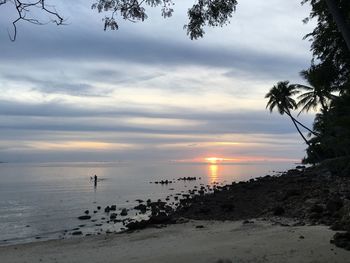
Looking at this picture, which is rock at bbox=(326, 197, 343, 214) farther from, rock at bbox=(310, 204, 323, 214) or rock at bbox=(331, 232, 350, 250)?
rock at bbox=(331, 232, 350, 250)

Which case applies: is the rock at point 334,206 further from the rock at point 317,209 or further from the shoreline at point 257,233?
the rock at point 317,209

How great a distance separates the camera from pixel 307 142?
193 feet

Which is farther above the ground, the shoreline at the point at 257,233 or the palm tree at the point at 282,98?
the palm tree at the point at 282,98

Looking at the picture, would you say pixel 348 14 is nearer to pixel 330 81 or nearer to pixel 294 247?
pixel 330 81

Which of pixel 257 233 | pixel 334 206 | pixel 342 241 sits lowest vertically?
→ pixel 257 233

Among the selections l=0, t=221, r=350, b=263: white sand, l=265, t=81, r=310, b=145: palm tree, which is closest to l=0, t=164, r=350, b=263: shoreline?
l=0, t=221, r=350, b=263: white sand

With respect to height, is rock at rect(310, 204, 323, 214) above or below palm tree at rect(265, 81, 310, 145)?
below

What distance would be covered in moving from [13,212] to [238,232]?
100.0ft

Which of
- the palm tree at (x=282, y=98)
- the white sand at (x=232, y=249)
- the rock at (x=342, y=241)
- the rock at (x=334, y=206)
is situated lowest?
the white sand at (x=232, y=249)

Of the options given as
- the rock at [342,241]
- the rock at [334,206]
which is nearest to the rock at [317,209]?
the rock at [334,206]

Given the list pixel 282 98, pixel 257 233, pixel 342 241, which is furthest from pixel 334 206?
pixel 282 98

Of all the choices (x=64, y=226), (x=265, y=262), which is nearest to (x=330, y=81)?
(x=265, y=262)

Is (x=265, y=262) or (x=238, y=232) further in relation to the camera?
(x=238, y=232)

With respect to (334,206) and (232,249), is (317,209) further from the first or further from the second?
Result: (232,249)
